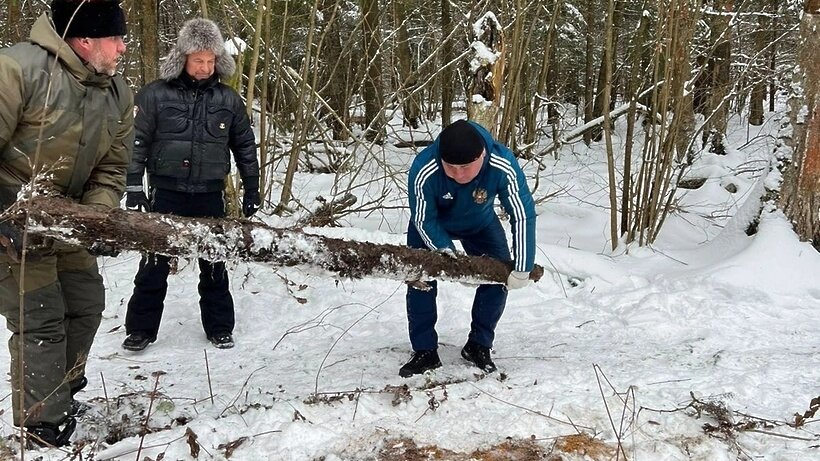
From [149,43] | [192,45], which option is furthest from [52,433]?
[149,43]

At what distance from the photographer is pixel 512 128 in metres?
7.18

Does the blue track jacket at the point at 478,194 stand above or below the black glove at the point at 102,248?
above

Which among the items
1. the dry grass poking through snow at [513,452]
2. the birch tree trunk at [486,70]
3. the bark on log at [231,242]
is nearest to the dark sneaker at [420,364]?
the bark on log at [231,242]

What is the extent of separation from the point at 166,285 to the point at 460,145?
2237 millimetres

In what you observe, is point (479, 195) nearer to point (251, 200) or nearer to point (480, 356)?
point (480, 356)

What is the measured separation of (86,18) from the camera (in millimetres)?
2537

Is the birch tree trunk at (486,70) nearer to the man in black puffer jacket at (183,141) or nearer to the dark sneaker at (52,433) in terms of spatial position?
the man in black puffer jacket at (183,141)

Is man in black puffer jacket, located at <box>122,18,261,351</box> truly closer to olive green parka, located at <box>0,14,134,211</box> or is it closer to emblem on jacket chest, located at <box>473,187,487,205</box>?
olive green parka, located at <box>0,14,134,211</box>

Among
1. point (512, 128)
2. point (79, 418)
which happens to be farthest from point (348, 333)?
point (512, 128)

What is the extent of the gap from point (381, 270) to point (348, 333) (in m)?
1.53

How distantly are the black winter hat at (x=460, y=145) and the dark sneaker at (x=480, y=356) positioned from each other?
1.23 m

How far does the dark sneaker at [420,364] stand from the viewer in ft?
12.1

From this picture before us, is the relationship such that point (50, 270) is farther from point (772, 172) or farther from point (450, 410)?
point (772, 172)

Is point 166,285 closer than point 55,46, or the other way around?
point 55,46
